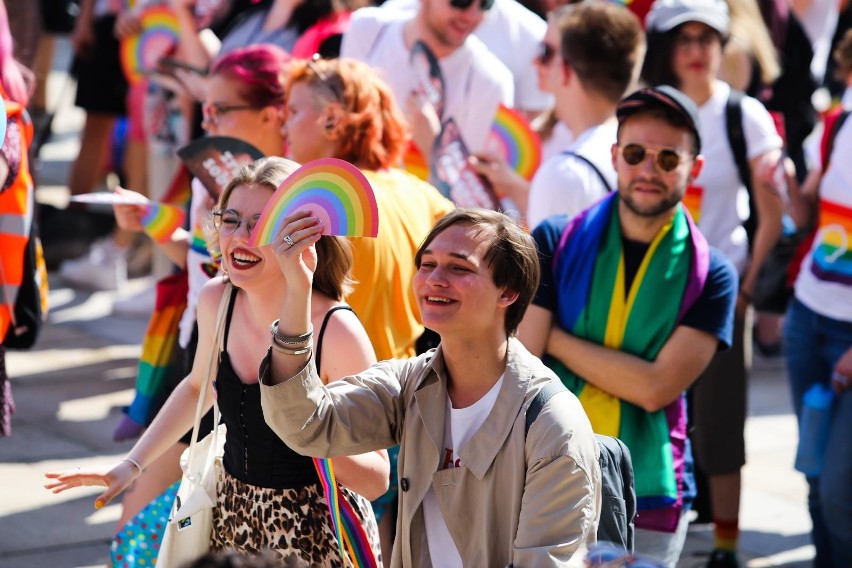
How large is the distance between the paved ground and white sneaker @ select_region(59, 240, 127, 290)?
8 centimetres

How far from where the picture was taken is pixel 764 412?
25.1 feet

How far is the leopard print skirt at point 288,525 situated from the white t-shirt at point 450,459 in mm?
449

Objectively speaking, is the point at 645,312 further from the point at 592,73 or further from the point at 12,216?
the point at 12,216

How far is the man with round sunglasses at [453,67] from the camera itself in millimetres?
5641

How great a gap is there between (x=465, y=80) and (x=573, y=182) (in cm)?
151

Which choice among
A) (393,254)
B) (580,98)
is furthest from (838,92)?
(393,254)

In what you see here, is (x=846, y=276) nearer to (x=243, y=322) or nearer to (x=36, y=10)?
(x=243, y=322)

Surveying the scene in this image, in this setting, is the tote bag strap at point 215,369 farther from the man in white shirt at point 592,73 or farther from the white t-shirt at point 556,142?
the white t-shirt at point 556,142

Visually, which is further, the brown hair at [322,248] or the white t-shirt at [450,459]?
the brown hair at [322,248]

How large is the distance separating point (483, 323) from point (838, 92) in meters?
8.43

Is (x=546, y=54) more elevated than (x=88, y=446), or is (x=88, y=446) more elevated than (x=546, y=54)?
(x=546, y=54)

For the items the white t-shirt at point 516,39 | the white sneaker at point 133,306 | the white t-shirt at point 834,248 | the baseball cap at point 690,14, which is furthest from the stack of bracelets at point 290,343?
the white sneaker at point 133,306

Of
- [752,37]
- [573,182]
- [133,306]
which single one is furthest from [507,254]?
[133,306]

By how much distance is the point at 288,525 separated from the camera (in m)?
3.30
